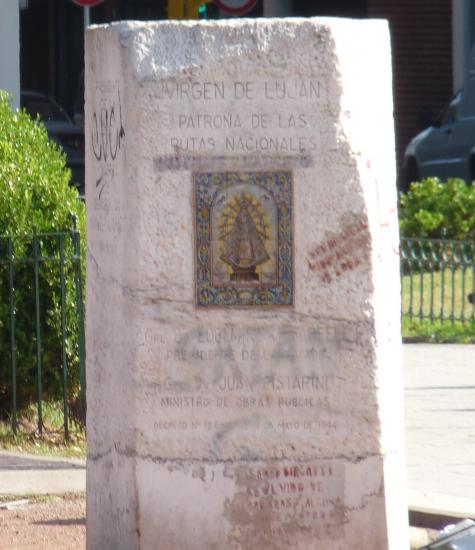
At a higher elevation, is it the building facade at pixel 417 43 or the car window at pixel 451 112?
the building facade at pixel 417 43

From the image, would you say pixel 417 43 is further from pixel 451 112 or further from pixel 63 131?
pixel 63 131

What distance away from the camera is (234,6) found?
1520 centimetres

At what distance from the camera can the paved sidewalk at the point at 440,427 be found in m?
6.89

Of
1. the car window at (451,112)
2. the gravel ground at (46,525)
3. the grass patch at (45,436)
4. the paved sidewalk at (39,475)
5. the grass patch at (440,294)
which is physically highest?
the car window at (451,112)

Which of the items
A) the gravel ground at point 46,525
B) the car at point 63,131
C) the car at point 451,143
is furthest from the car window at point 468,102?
the gravel ground at point 46,525

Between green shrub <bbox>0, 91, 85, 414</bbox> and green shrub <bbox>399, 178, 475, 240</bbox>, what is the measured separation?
6980mm

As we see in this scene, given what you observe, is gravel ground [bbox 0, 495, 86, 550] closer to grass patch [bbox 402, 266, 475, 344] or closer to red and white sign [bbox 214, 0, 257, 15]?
grass patch [bbox 402, 266, 475, 344]

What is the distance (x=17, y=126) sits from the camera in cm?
879

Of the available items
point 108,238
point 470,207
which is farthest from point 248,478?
point 470,207

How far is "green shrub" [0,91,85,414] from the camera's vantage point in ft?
27.1

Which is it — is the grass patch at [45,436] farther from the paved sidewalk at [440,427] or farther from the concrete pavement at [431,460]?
the paved sidewalk at [440,427]

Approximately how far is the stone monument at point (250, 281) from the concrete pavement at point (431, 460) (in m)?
1.26

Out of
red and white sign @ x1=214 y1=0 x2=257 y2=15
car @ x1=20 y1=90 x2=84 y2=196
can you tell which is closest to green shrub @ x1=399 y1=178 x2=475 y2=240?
red and white sign @ x1=214 y1=0 x2=257 y2=15

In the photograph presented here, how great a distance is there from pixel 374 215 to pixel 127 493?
4.15ft
